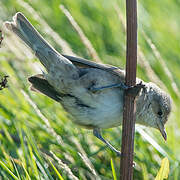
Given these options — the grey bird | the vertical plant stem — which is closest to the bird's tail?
the grey bird

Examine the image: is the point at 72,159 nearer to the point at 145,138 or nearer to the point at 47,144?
the point at 47,144

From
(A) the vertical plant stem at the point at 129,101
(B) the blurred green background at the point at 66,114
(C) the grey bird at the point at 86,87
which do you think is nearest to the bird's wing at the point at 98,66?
(C) the grey bird at the point at 86,87

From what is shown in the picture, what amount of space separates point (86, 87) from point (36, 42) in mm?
446

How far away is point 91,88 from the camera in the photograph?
9.04 ft

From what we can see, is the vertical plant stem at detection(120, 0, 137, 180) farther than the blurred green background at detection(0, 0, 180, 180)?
No

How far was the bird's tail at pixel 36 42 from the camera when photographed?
2.59 m

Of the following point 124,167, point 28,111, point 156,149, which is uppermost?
point 28,111

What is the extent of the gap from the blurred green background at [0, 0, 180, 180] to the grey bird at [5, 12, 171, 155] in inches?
8.8

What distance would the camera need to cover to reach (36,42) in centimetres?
268

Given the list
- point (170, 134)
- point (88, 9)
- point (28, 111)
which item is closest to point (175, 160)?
point (170, 134)

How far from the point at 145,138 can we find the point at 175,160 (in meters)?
0.28

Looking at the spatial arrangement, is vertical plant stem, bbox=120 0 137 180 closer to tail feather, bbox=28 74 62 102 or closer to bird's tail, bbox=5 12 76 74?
bird's tail, bbox=5 12 76 74

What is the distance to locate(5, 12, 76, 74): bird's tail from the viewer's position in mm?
2590

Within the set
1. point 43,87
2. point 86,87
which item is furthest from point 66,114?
point 86,87
